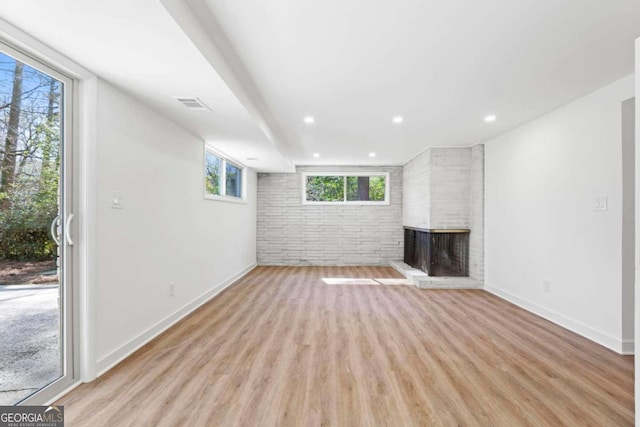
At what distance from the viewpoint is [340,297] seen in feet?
14.3

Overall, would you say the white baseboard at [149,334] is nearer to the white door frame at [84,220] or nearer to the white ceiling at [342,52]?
the white door frame at [84,220]

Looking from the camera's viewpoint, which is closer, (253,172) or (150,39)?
(150,39)

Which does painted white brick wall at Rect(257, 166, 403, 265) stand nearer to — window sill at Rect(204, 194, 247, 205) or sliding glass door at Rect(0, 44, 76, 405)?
window sill at Rect(204, 194, 247, 205)

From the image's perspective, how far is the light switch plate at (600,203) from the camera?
2766 mm

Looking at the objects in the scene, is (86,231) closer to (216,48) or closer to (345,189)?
(216,48)

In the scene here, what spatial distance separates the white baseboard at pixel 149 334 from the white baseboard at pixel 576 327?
4183 millimetres

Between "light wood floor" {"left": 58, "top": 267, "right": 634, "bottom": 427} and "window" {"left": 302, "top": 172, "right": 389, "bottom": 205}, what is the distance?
3809mm

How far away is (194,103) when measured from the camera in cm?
263

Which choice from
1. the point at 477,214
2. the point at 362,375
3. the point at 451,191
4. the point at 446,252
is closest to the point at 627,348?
the point at 362,375

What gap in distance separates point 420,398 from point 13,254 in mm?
2575

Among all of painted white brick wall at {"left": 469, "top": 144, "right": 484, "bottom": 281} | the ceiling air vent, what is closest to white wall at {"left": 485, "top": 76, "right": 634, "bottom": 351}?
→ painted white brick wall at {"left": 469, "top": 144, "right": 484, "bottom": 281}

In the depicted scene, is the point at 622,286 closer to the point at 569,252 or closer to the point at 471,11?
the point at 569,252

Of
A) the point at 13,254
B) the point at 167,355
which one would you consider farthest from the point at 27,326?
the point at 167,355

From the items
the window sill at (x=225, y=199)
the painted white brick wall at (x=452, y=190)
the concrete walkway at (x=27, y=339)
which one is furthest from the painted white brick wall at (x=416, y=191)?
the concrete walkway at (x=27, y=339)
